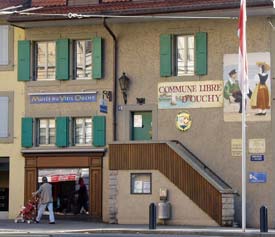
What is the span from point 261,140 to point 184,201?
3487 millimetres

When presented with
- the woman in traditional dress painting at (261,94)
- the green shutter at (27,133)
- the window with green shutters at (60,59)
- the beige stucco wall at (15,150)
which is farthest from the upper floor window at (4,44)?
the woman in traditional dress painting at (261,94)

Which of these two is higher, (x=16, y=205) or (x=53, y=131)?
(x=53, y=131)

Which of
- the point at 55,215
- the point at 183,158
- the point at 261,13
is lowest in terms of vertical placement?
the point at 55,215

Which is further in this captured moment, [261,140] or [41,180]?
[41,180]

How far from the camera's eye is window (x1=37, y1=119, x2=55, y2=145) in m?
32.6

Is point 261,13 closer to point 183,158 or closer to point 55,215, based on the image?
Result: point 183,158

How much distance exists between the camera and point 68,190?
106 feet

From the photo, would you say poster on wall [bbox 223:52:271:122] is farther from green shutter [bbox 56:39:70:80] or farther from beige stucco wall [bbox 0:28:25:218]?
beige stucco wall [bbox 0:28:25:218]

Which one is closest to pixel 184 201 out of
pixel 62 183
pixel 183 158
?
pixel 183 158

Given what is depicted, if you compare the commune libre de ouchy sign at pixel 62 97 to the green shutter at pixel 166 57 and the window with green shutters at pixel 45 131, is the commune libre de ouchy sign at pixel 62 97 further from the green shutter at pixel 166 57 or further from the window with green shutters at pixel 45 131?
the green shutter at pixel 166 57

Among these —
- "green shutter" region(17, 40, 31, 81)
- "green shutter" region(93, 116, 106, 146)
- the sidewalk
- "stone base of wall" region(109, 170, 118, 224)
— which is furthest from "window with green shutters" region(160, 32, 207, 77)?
the sidewalk

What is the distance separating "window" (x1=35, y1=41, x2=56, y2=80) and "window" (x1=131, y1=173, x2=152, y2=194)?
17.9ft

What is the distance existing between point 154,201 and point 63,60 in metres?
6.70

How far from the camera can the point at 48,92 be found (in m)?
32.5
